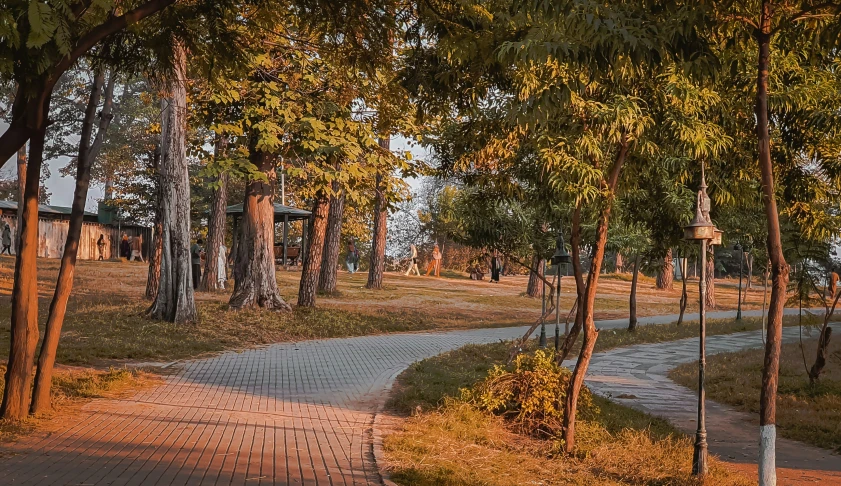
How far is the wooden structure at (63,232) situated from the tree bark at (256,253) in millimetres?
22374

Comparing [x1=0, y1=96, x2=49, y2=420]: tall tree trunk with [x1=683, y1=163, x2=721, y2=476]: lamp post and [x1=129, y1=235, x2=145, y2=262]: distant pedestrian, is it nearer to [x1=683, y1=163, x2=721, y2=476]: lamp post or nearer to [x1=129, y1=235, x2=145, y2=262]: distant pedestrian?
[x1=683, y1=163, x2=721, y2=476]: lamp post

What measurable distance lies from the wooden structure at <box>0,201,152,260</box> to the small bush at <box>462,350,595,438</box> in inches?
1364

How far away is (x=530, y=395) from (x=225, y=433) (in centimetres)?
325

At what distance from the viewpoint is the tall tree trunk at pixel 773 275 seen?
7152mm

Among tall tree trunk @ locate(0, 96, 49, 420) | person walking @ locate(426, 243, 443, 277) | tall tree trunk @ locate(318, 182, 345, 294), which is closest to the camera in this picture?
tall tree trunk @ locate(0, 96, 49, 420)

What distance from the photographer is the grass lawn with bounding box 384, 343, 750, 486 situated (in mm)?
7488

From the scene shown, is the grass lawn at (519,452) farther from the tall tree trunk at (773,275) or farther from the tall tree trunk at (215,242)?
the tall tree trunk at (215,242)

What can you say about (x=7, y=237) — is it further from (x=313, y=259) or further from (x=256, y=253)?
(x=256, y=253)

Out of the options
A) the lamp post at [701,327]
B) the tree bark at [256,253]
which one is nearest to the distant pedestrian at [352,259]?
the tree bark at [256,253]

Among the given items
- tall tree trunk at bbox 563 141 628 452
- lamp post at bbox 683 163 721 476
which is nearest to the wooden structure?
tall tree trunk at bbox 563 141 628 452

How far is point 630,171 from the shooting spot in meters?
9.52

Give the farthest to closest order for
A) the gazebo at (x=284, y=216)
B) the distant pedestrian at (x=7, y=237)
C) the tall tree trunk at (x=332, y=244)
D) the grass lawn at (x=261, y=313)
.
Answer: the distant pedestrian at (x=7, y=237), the gazebo at (x=284, y=216), the tall tree trunk at (x=332, y=244), the grass lawn at (x=261, y=313)

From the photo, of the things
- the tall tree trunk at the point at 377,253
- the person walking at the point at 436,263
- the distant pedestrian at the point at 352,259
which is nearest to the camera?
the tall tree trunk at the point at 377,253

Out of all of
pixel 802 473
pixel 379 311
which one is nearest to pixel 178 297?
pixel 379 311
